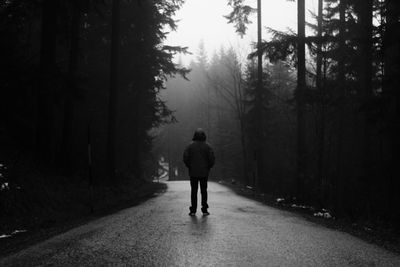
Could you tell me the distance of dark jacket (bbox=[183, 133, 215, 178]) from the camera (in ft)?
33.6

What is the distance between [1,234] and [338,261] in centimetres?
599

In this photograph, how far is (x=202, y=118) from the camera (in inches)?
3152

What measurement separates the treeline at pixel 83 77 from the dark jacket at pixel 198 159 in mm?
4919

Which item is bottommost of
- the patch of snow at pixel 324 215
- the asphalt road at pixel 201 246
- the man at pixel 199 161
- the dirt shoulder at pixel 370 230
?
the patch of snow at pixel 324 215

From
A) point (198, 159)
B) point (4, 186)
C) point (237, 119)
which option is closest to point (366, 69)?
point (198, 159)

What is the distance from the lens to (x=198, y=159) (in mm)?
10320

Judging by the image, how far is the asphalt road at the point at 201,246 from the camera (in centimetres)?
506

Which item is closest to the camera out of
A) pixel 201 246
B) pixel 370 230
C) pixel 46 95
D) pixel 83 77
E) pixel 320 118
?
pixel 201 246

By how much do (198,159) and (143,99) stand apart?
852 inches

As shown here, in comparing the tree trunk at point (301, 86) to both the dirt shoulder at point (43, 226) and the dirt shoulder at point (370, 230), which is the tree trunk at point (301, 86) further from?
the dirt shoulder at point (43, 226)

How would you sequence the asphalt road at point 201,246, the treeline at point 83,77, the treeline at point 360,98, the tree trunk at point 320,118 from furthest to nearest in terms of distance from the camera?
1. the tree trunk at point 320,118
2. the treeline at point 83,77
3. the treeline at point 360,98
4. the asphalt road at point 201,246

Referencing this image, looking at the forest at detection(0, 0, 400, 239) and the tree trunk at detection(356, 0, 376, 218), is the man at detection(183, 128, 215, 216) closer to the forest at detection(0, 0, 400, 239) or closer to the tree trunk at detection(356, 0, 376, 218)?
the forest at detection(0, 0, 400, 239)

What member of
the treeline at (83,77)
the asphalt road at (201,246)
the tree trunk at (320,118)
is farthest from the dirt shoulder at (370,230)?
the treeline at (83,77)

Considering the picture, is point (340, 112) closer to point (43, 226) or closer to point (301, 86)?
point (301, 86)
